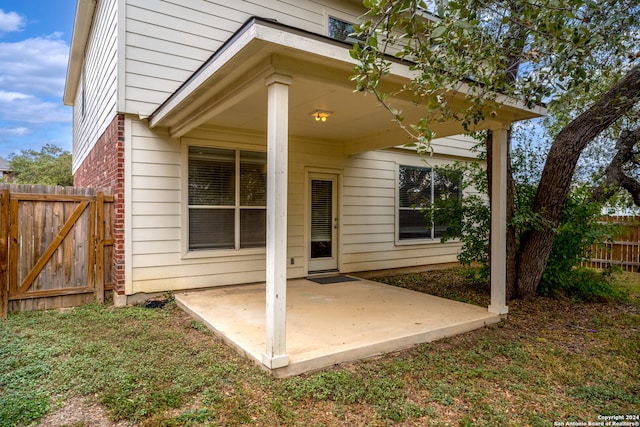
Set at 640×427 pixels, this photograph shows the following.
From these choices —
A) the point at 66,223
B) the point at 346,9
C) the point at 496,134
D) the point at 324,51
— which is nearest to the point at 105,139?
the point at 66,223

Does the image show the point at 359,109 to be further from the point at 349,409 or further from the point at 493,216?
the point at 349,409

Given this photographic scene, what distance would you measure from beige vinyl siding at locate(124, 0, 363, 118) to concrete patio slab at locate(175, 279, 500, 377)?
3.05m

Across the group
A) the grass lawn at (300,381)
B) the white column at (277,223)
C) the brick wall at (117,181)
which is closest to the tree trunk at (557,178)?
the grass lawn at (300,381)

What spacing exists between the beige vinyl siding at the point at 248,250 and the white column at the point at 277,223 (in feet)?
9.77

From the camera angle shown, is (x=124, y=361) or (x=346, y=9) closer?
(x=124, y=361)

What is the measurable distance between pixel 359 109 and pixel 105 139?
420 cm

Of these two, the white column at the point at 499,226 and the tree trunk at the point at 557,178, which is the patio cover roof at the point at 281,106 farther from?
the tree trunk at the point at 557,178

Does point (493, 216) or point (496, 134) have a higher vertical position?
point (496, 134)

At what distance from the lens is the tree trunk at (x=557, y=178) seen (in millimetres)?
4641

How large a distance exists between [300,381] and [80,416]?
5.00ft

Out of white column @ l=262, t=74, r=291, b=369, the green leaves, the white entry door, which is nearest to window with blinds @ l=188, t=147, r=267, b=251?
the white entry door

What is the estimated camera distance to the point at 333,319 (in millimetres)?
4160

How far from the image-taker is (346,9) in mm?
7332

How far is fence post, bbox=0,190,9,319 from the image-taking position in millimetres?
4512
